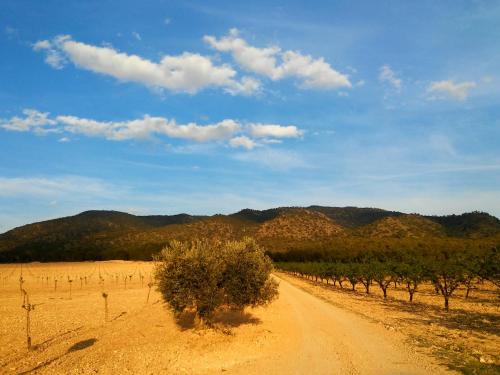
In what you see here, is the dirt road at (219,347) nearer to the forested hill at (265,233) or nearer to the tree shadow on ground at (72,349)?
the tree shadow on ground at (72,349)

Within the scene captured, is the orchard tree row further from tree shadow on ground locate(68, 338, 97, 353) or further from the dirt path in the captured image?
tree shadow on ground locate(68, 338, 97, 353)

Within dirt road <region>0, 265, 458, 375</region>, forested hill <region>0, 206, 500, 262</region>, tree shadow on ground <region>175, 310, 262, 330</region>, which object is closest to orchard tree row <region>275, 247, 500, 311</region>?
dirt road <region>0, 265, 458, 375</region>

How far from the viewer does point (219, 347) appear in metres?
17.8

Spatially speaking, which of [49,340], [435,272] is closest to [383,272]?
[435,272]

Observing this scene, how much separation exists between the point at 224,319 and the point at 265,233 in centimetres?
13568

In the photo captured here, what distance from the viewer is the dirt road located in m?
15.4

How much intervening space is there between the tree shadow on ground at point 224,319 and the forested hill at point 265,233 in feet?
270

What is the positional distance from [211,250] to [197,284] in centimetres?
226

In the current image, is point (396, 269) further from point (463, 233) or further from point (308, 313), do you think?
point (463, 233)

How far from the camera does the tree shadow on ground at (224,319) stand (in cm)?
2166

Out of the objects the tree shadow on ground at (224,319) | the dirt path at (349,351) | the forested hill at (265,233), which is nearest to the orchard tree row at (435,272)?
the dirt path at (349,351)

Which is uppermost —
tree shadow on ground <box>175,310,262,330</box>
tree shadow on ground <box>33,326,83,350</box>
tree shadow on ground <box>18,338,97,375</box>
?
tree shadow on ground <box>175,310,262,330</box>

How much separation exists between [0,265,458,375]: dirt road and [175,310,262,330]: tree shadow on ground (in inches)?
3.1

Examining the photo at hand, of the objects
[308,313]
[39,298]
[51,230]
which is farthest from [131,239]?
[308,313]
